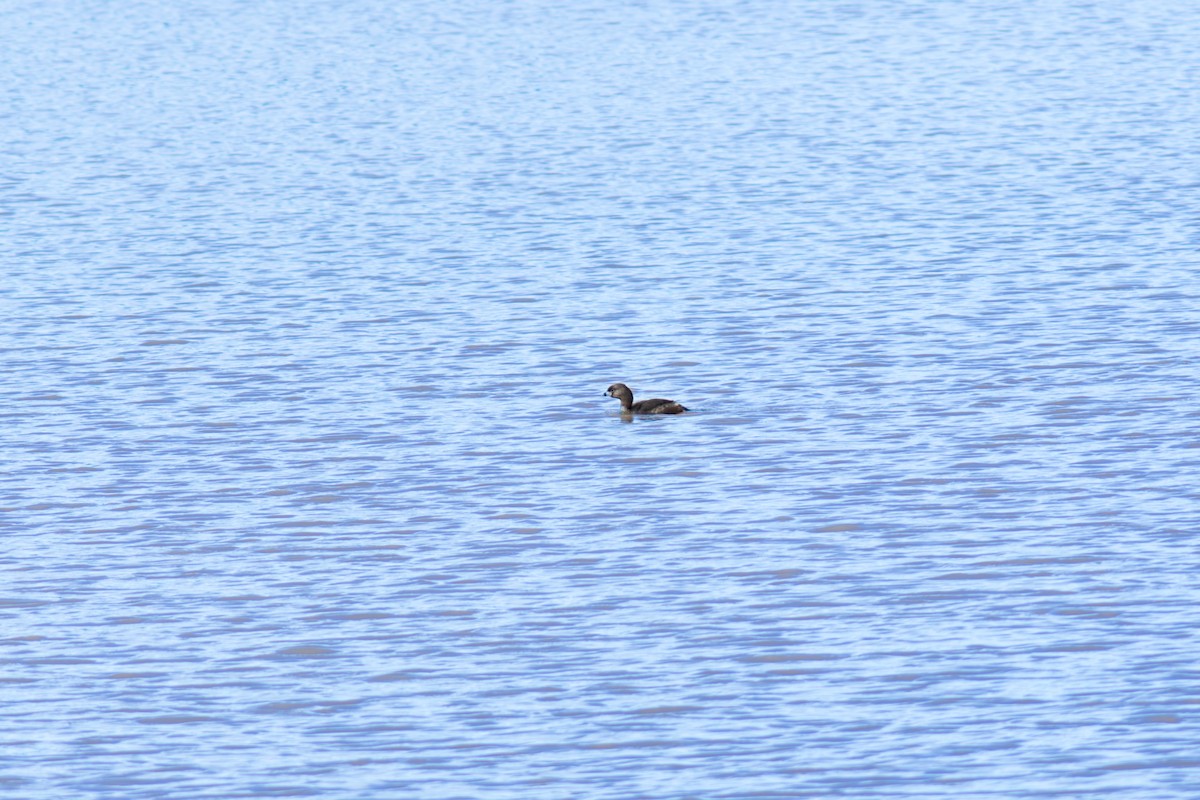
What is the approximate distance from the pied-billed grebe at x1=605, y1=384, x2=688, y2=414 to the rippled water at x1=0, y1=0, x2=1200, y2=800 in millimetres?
138

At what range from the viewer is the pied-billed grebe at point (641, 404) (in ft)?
61.5

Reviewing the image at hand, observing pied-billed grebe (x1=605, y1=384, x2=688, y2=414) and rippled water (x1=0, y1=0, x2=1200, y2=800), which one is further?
pied-billed grebe (x1=605, y1=384, x2=688, y2=414)

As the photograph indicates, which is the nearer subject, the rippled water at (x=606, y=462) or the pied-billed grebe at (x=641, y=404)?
the rippled water at (x=606, y=462)

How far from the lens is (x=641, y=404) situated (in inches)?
739

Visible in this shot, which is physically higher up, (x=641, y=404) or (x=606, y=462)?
(x=641, y=404)

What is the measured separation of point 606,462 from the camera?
17.5m

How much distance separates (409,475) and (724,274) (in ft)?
31.3

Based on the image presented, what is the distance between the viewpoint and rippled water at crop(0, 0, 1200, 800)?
1148 centimetres

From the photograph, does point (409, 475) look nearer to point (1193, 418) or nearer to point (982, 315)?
point (1193, 418)

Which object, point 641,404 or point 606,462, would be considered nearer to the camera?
point 606,462

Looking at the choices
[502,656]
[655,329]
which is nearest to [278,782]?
[502,656]

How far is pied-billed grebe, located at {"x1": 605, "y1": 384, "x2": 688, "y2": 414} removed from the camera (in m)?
18.8

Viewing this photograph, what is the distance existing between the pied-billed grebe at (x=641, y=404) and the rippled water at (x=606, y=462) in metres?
0.14

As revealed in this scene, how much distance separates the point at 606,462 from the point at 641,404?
56.3 inches
